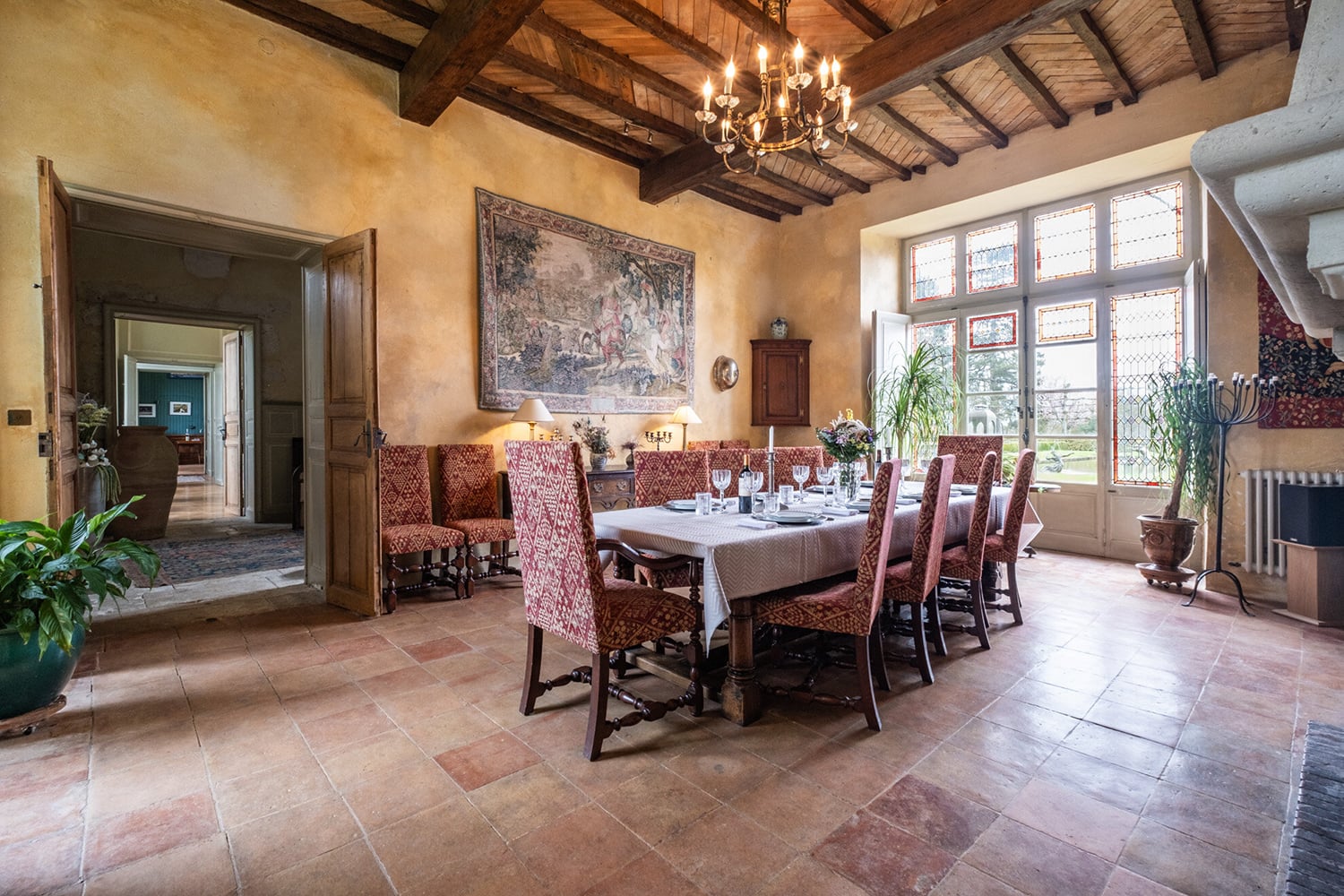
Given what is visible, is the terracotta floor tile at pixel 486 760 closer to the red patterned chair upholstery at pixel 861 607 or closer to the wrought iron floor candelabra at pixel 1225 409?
the red patterned chair upholstery at pixel 861 607

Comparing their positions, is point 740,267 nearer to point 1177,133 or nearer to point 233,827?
point 1177,133

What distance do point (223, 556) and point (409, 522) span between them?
238cm

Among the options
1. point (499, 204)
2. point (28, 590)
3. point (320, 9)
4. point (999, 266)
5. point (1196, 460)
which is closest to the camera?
point (28, 590)

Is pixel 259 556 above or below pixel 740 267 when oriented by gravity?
below

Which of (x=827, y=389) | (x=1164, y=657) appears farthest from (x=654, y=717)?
(x=827, y=389)

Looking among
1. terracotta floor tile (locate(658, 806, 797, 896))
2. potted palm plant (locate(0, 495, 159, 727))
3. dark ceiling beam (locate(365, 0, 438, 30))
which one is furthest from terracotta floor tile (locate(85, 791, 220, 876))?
dark ceiling beam (locate(365, 0, 438, 30))

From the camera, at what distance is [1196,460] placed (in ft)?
14.2

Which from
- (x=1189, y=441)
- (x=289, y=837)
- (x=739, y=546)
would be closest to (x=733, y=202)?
(x=1189, y=441)

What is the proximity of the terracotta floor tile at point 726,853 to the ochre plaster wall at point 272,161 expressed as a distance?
3.55m

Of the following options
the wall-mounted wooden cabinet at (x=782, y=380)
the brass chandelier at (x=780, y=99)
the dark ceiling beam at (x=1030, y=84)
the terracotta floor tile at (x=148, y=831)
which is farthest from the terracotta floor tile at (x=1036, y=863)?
the wall-mounted wooden cabinet at (x=782, y=380)

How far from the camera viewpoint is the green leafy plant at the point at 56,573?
7.00 ft

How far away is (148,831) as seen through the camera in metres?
1.69

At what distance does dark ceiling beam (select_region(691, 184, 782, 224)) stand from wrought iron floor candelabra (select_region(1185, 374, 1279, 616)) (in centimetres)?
438

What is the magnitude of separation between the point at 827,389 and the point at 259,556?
5759 mm
